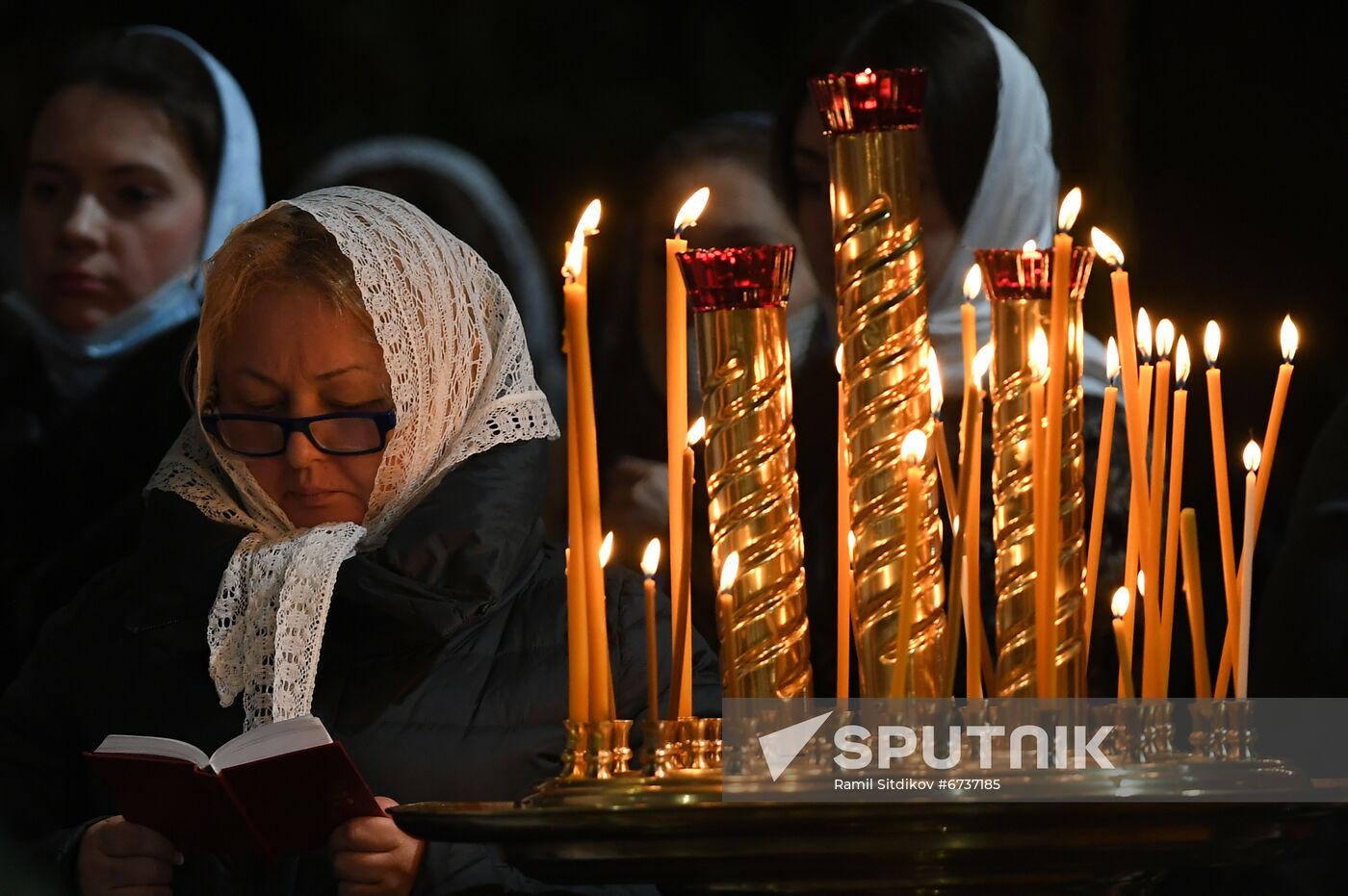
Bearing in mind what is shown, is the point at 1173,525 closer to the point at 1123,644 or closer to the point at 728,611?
the point at 1123,644

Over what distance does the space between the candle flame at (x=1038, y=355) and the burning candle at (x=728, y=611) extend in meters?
0.20

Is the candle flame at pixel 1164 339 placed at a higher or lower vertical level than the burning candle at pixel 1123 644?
higher

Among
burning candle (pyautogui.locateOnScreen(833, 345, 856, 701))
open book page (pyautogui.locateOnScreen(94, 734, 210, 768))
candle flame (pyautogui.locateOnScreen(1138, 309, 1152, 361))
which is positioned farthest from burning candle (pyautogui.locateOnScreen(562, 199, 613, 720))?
open book page (pyautogui.locateOnScreen(94, 734, 210, 768))

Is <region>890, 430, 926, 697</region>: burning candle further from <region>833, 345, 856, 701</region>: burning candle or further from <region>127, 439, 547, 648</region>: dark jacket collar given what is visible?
<region>127, 439, 547, 648</region>: dark jacket collar

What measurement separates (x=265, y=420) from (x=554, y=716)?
0.42 m

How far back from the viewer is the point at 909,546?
94 centimetres

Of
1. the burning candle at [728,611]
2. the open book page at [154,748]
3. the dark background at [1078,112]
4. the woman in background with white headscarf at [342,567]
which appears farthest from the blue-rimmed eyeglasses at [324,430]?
the burning candle at [728,611]

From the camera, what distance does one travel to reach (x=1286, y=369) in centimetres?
109

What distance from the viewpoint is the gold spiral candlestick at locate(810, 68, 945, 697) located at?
3.18 feet

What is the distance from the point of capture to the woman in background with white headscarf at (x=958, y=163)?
6.95 ft

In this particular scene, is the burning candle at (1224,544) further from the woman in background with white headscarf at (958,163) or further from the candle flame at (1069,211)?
the woman in background with white headscarf at (958,163)

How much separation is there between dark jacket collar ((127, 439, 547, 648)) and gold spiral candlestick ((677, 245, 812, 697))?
0.73m

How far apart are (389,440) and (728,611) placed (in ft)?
2.77

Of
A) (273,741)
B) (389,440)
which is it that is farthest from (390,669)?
(273,741)
